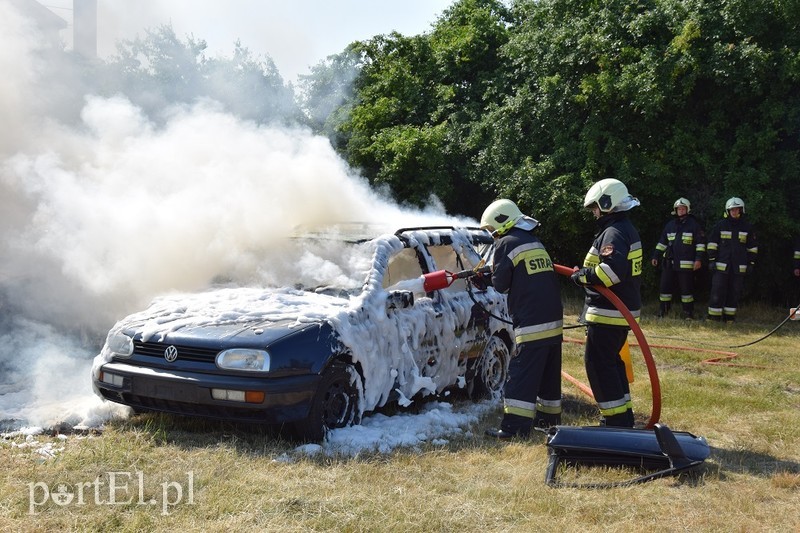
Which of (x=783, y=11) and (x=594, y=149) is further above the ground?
(x=783, y=11)

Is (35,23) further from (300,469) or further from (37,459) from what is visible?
(300,469)

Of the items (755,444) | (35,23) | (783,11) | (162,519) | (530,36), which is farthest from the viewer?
(530,36)

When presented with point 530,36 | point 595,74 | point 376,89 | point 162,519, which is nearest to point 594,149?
point 595,74

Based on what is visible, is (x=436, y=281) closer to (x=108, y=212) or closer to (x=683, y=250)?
(x=108, y=212)

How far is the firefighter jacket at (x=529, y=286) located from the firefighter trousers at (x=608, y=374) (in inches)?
11.0

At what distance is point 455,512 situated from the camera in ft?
13.7

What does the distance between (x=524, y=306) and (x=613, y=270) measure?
2.28 ft

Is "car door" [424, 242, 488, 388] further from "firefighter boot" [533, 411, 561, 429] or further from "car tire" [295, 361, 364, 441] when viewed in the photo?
"car tire" [295, 361, 364, 441]

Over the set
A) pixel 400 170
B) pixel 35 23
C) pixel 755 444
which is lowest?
pixel 755 444

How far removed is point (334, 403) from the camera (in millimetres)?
5469

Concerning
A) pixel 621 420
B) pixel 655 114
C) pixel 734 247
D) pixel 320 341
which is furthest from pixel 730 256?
pixel 320 341

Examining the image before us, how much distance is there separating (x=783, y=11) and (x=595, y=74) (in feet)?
10.6

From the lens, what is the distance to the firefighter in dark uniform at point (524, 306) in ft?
19.3

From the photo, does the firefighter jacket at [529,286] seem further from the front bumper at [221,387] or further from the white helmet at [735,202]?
the white helmet at [735,202]
